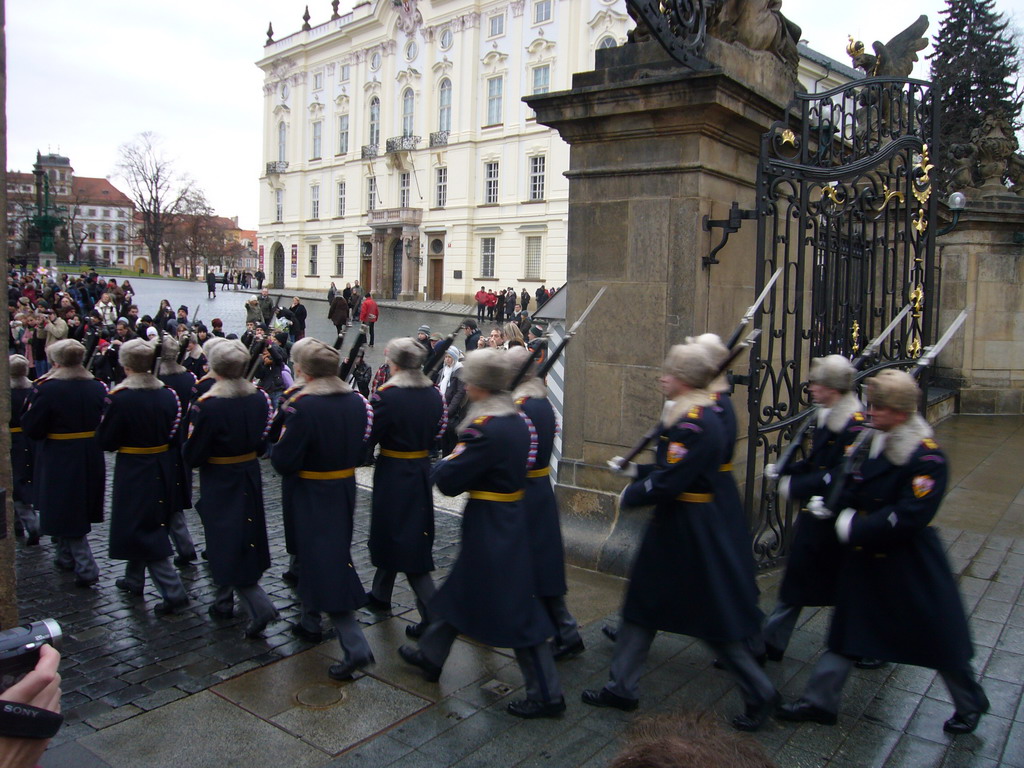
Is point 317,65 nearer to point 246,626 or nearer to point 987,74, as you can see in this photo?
point 987,74

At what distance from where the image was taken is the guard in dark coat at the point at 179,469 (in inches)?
250

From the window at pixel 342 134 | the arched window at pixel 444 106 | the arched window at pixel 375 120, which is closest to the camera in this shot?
the arched window at pixel 444 106

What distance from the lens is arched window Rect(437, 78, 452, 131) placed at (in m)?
47.8

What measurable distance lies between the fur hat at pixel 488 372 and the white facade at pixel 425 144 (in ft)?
120

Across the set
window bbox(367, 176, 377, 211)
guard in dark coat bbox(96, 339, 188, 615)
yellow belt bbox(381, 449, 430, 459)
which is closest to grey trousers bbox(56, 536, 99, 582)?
guard in dark coat bbox(96, 339, 188, 615)

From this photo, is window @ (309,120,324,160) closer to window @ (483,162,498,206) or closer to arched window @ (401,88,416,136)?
arched window @ (401,88,416,136)

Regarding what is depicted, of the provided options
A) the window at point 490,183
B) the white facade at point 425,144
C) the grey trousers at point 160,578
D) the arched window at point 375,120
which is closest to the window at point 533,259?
the white facade at point 425,144

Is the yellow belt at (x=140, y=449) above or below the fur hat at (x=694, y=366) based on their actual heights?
below

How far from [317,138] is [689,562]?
58.1 metres

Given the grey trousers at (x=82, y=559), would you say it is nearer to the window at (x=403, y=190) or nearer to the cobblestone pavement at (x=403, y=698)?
the cobblestone pavement at (x=403, y=698)

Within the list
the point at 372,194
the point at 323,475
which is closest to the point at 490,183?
the point at 372,194

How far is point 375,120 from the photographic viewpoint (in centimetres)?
5288

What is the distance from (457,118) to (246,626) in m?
44.7

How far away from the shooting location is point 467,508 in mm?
4293
